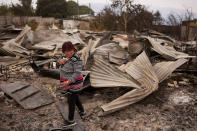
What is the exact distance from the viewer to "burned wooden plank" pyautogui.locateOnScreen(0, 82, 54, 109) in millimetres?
3215

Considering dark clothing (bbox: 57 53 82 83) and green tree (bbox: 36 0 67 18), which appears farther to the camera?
green tree (bbox: 36 0 67 18)

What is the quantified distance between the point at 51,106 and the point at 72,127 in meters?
0.94

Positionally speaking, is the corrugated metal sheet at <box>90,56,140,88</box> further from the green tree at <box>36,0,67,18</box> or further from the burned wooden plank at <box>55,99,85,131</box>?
the green tree at <box>36,0,67,18</box>

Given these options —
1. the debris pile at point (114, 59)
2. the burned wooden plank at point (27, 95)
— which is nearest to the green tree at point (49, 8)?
the debris pile at point (114, 59)

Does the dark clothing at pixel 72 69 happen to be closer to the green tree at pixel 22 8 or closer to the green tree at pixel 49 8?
the green tree at pixel 22 8

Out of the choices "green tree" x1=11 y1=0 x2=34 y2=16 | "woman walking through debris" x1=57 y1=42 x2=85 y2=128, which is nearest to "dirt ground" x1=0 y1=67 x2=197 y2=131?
"woman walking through debris" x1=57 y1=42 x2=85 y2=128

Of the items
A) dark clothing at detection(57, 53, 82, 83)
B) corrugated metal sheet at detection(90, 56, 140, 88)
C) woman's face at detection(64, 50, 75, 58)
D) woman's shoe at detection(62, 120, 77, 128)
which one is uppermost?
woman's face at detection(64, 50, 75, 58)

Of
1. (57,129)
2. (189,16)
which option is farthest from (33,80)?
(189,16)

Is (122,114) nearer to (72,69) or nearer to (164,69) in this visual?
(72,69)

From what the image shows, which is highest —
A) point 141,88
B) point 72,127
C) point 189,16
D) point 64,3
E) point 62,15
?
point 64,3

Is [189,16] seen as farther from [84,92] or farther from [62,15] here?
[62,15]

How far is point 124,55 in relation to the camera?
5859 millimetres

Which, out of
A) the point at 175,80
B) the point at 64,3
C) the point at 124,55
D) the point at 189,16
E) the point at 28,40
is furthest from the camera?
the point at 64,3

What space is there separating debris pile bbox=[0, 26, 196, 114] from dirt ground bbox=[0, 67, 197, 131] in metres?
0.22
